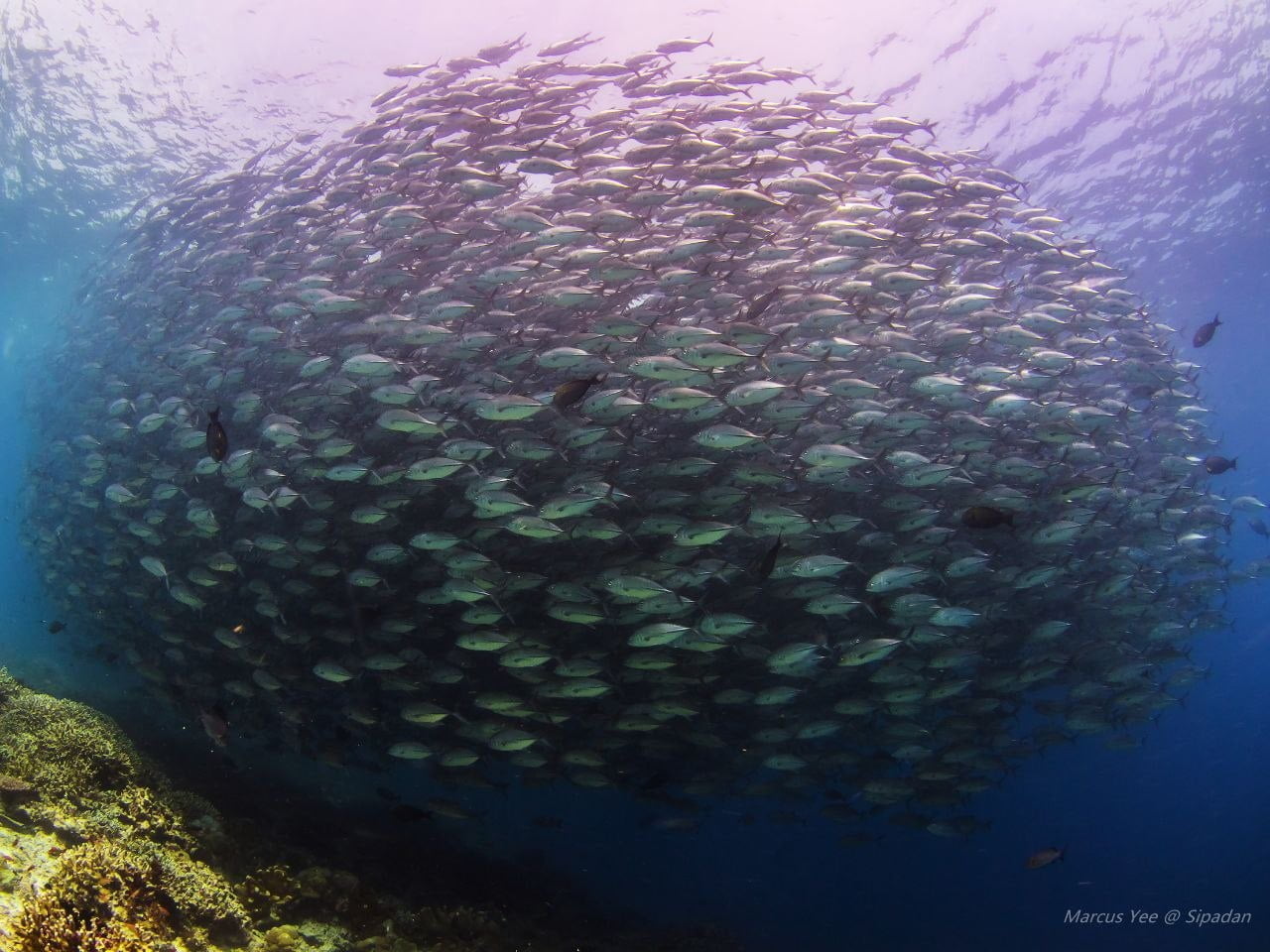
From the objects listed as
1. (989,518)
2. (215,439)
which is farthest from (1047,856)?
(215,439)

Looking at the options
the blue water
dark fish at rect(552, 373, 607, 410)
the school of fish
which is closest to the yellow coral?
the school of fish

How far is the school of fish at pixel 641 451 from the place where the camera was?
7000 mm

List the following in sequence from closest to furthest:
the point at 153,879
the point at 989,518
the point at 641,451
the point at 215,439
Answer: the point at 153,879 < the point at 215,439 < the point at 989,518 < the point at 641,451

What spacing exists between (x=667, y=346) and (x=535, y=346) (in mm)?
1777

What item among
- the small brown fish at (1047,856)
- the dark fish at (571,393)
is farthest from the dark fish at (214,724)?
the small brown fish at (1047,856)

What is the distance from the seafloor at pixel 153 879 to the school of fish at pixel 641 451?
50.0 inches

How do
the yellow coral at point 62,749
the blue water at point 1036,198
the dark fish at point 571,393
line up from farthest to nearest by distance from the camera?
the blue water at point 1036,198
the yellow coral at point 62,749
the dark fish at point 571,393

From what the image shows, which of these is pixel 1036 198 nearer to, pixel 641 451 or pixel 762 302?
pixel 762 302

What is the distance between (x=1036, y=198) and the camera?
19.2 meters

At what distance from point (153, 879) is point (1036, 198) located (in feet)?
79.7

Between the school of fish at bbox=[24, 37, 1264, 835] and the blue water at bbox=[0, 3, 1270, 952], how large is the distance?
132 inches

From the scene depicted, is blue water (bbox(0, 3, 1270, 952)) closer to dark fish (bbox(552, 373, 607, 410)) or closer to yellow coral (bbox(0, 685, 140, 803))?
yellow coral (bbox(0, 685, 140, 803))

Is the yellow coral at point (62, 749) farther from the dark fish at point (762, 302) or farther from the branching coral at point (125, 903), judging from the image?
the dark fish at point (762, 302)

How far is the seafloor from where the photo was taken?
12.9ft
